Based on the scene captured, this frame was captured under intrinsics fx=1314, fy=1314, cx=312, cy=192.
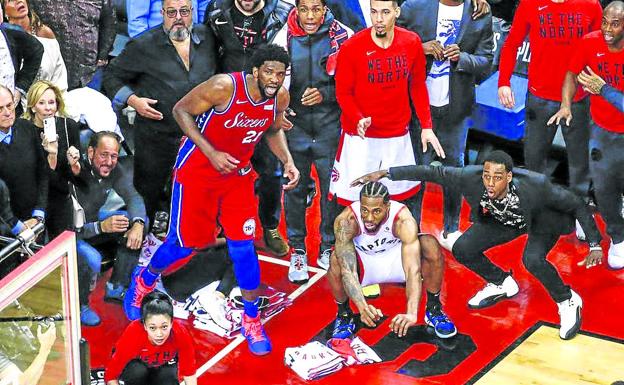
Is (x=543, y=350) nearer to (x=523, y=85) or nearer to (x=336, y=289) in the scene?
(x=336, y=289)

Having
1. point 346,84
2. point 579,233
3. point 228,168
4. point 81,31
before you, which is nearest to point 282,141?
point 228,168

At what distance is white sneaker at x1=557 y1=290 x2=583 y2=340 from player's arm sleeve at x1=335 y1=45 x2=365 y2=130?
1.85 m

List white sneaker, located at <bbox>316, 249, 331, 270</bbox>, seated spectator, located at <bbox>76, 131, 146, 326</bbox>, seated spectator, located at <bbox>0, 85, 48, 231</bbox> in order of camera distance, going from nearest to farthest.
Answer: seated spectator, located at <bbox>0, 85, 48, 231</bbox> → seated spectator, located at <bbox>76, 131, 146, 326</bbox> → white sneaker, located at <bbox>316, 249, 331, 270</bbox>

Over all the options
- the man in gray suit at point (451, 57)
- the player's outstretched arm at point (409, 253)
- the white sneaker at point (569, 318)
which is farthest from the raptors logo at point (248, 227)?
the white sneaker at point (569, 318)

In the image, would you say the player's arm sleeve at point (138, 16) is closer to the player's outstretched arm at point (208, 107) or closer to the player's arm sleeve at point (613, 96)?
the player's outstretched arm at point (208, 107)

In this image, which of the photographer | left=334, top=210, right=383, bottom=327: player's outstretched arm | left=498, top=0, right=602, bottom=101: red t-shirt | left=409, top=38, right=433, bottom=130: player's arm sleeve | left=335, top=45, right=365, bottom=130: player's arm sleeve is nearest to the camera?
the photographer

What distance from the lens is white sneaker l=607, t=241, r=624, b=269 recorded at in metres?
9.48

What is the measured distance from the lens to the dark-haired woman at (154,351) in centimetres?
743

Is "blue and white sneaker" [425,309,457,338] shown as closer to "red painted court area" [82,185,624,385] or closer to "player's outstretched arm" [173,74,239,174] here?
"red painted court area" [82,185,624,385]

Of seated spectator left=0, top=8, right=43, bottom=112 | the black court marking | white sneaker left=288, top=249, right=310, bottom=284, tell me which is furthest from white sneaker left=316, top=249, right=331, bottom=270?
seated spectator left=0, top=8, right=43, bottom=112

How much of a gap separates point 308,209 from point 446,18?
6.93 feet

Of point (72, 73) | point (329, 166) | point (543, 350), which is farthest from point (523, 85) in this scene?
point (72, 73)

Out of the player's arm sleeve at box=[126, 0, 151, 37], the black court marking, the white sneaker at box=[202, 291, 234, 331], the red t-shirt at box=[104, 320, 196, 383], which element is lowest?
the black court marking

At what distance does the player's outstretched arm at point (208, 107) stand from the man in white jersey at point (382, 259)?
873 millimetres
